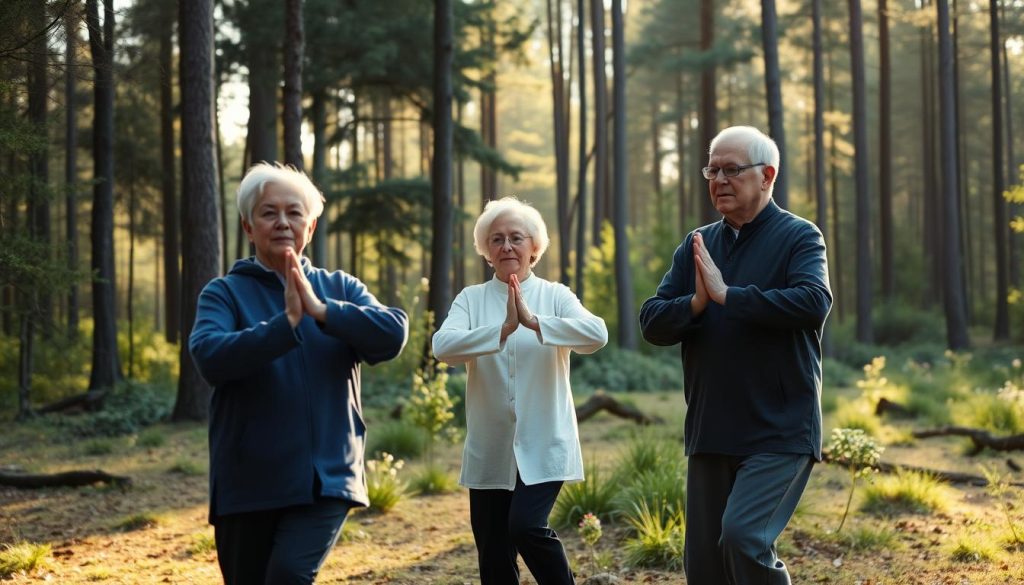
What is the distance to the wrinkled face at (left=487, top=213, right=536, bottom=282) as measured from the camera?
4.38m

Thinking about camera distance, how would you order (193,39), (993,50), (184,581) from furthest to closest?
(993,50), (193,39), (184,581)

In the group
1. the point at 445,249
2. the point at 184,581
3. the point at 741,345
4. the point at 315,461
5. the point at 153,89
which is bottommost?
the point at 184,581

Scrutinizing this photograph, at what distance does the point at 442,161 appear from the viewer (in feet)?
50.4

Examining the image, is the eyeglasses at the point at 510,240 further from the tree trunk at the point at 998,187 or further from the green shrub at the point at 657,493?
the tree trunk at the point at 998,187

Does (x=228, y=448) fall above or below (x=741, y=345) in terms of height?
below

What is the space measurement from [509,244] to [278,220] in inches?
55.3

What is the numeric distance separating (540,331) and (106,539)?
14.8 feet

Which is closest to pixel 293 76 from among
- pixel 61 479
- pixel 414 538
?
pixel 61 479

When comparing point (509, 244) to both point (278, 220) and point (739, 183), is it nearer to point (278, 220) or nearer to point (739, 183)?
point (739, 183)

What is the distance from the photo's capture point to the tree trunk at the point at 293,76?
11484 millimetres

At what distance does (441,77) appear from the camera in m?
15.3

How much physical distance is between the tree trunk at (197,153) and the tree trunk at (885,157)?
1996 cm

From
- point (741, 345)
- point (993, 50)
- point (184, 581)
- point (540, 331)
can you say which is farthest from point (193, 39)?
point (993, 50)

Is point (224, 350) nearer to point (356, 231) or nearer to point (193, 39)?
point (193, 39)
